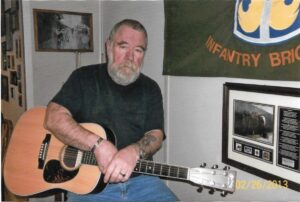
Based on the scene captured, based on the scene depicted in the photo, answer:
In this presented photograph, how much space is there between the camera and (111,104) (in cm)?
Answer: 129

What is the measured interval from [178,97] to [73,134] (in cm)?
58

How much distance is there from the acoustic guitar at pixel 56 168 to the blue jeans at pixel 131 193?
4cm

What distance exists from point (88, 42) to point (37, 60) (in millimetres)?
392

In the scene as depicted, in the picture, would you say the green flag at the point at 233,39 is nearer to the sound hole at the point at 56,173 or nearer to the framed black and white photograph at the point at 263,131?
the framed black and white photograph at the point at 263,131

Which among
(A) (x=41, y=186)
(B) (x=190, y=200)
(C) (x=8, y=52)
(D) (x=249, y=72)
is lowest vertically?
(B) (x=190, y=200)

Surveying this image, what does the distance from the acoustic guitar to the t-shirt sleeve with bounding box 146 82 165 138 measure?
0.22 metres

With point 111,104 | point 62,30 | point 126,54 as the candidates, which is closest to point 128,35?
point 126,54

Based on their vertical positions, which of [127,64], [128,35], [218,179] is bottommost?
[218,179]

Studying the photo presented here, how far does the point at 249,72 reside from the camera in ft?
3.47

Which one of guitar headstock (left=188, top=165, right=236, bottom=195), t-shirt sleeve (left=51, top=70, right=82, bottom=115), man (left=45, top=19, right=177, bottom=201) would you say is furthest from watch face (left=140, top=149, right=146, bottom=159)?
t-shirt sleeve (left=51, top=70, right=82, bottom=115)

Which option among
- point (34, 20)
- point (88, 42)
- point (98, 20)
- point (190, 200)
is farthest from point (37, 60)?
point (190, 200)

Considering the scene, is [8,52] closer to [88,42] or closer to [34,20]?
[34,20]

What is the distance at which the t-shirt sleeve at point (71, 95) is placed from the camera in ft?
4.07

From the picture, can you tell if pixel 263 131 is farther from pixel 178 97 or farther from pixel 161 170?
pixel 178 97
